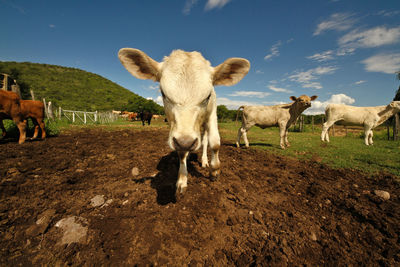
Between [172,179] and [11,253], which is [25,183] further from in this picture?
[172,179]

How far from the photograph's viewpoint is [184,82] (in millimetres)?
2070

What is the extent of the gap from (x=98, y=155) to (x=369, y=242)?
5897 millimetres

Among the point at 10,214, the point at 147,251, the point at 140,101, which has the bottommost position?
the point at 147,251

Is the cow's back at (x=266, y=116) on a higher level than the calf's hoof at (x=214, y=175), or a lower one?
higher

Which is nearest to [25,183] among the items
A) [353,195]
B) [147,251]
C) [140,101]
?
[147,251]

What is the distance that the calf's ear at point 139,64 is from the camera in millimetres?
2480

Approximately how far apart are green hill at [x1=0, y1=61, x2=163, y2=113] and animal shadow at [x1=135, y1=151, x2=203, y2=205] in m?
47.7

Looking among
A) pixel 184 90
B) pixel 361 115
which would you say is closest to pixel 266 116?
pixel 184 90

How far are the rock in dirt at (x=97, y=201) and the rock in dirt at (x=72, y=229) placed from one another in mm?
315

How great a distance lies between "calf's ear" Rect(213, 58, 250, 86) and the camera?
2559 millimetres

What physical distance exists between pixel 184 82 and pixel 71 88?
74051 millimetres

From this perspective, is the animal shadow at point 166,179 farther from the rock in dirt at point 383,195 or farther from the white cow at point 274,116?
the white cow at point 274,116

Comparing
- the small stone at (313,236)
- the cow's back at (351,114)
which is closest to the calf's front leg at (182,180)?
the small stone at (313,236)

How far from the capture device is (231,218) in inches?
84.2
